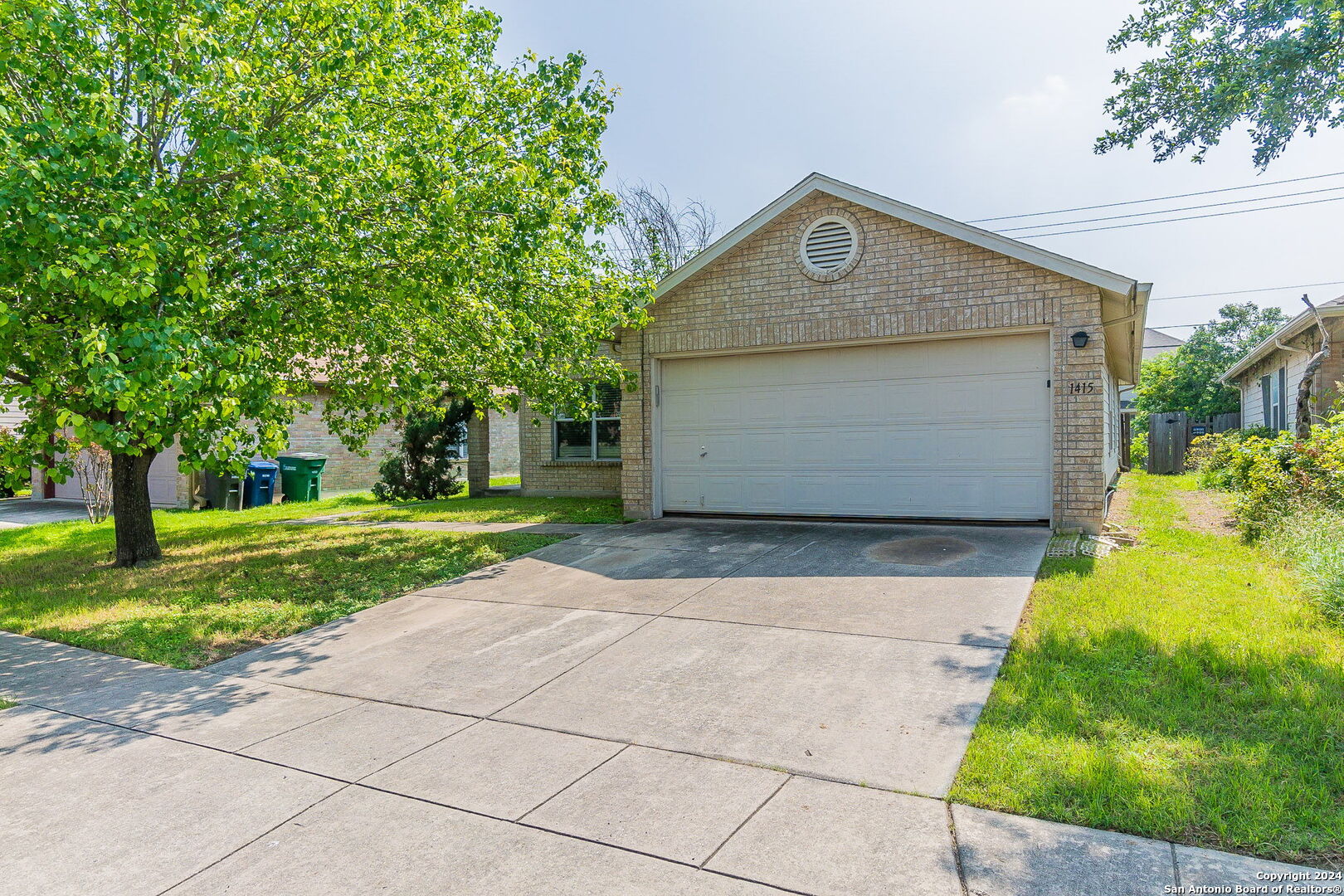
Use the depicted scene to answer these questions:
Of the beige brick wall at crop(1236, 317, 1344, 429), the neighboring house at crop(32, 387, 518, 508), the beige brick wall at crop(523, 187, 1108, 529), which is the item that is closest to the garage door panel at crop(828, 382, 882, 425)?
the beige brick wall at crop(523, 187, 1108, 529)

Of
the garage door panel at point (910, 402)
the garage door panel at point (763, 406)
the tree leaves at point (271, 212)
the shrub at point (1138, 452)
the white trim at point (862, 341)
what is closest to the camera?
the tree leaves at point (271, 212)

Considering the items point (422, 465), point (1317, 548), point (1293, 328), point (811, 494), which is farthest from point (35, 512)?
point (1293, 328)

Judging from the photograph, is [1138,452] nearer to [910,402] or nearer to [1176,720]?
[910,402]

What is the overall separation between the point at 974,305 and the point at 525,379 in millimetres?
5441

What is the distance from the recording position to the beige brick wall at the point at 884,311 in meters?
8.89

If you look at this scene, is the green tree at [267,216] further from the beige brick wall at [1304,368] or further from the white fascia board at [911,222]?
the beige brick wall at [1304,368]

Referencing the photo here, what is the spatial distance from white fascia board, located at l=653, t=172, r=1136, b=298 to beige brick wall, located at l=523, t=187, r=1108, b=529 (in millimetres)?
122

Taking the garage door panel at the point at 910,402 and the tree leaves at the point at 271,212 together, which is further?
the garage door panel at the point at 910,402

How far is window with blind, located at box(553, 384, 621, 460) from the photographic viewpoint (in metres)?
15.0

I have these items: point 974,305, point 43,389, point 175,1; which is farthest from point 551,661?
point 974,305

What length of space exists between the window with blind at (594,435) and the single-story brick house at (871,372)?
11.5 ft

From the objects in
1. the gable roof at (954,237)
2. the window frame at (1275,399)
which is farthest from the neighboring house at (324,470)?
the window frame at (1275,399)

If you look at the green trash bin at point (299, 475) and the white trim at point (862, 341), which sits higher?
the white trim at point (862, 341)

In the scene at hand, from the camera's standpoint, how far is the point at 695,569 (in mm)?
7793
